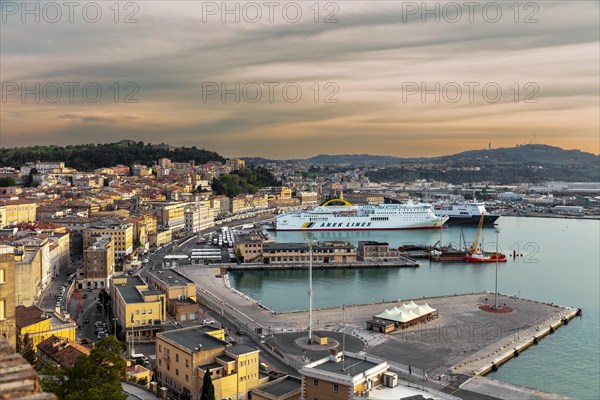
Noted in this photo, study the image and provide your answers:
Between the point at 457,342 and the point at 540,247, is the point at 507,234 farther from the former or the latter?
the point at 457,342

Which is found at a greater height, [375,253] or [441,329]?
[375,253]

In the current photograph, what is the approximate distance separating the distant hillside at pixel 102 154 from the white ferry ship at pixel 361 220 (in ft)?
54.3

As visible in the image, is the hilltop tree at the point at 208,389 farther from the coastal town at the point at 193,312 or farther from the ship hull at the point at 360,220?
the ship hull at the point at 360,220

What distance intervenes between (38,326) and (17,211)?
1250 cm

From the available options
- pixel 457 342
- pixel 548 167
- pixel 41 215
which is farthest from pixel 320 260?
pixel 548 167

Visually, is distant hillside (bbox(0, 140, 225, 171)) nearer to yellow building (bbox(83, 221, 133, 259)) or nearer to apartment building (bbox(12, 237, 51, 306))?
yellow building (bbox(83, 221, 133, 259))

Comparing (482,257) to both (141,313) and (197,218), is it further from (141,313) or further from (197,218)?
(141,313)

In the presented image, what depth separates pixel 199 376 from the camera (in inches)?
255

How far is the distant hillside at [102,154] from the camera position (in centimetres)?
3709

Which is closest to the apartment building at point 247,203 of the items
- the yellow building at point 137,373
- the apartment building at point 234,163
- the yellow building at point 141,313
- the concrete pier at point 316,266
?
the apartment building at point 234,163

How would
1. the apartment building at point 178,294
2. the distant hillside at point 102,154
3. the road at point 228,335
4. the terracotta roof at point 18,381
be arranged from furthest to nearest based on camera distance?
the distant hillside at point 102,154, the apartment building at point 178,294, the road at point 228,335, the terracotta roof at point 18,381

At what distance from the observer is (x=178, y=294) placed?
10.7m

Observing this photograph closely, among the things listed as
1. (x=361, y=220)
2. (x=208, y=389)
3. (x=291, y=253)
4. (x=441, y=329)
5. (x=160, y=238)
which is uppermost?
(x=361, y=220)

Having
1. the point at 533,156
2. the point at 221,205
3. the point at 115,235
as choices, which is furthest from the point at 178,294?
the point at 533,156
